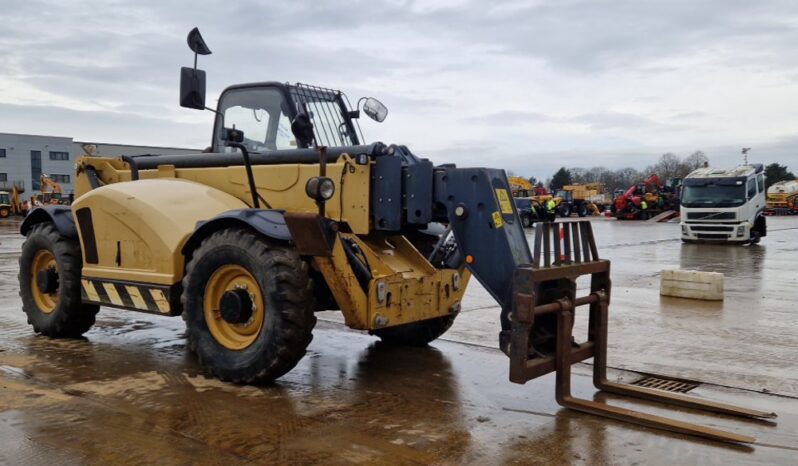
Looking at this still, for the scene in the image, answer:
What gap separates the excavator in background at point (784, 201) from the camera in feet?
165

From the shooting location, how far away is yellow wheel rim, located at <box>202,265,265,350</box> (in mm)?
5480

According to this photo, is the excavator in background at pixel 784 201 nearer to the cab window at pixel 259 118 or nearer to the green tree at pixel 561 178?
the green tree at pixel 561 178

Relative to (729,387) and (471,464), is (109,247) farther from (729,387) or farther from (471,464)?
(729,387)

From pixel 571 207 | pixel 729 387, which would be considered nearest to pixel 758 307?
pixel 729 387

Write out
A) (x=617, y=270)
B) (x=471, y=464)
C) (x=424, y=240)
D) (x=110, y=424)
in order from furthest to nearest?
(x=617, y=270), (x=424, y=240), (x=110, y=424), (x=471, y=464)

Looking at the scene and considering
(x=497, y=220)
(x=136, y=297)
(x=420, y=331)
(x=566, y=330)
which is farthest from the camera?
(x=420, y=331)

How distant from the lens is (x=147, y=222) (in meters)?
6.17

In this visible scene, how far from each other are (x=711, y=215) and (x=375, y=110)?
18022mm

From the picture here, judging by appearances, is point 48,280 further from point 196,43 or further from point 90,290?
point 196,43

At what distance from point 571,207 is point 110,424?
45.0m

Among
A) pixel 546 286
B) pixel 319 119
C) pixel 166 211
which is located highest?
pixel 319 119

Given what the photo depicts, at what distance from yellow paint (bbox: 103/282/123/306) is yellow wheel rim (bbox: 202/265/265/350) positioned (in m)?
1.26

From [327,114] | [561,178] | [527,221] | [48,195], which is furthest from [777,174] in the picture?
[327,114]

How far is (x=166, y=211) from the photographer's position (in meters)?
6.16
